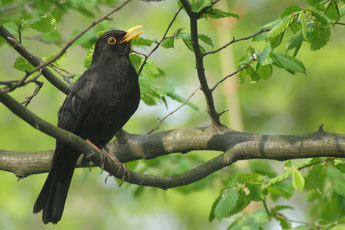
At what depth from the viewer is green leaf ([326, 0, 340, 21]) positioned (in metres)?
3.36

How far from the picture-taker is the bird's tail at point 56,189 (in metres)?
4.55

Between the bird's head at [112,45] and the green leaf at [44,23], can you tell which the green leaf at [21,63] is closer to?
the green leaf at [44,23]

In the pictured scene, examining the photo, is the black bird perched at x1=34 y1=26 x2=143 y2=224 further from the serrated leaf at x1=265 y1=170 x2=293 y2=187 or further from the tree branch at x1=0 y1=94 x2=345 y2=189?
the serrated leaf at x1=265 y1=170 x2=293 y2=187

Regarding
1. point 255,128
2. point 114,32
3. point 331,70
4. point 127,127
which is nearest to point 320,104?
point 331,70

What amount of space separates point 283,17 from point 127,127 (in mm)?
7737

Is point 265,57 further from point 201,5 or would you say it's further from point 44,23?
point 44,23

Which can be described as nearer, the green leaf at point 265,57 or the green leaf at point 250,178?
the green leaf at point 265,57

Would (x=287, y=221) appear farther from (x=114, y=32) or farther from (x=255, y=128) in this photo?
(x=255, y=128)

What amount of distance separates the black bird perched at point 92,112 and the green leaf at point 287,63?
1366mm

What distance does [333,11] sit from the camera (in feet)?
11.0

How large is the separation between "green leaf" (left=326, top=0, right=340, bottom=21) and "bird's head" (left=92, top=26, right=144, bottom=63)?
2.09 metres

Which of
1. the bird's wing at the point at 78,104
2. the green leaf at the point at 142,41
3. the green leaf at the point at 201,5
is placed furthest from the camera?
the bird's wing at the point at 78,104

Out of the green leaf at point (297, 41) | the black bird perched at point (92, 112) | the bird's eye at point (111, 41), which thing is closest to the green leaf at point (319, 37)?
the green leaf at point (297, 41)

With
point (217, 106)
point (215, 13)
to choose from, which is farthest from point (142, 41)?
point (217, 106)
